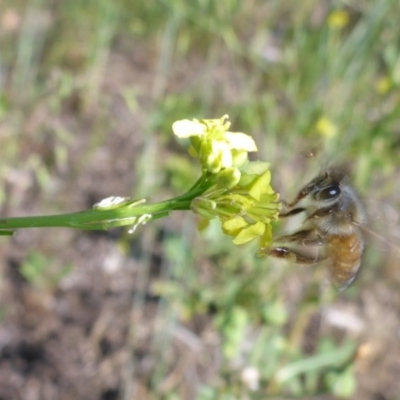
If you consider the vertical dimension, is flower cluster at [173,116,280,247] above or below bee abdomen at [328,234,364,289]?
above

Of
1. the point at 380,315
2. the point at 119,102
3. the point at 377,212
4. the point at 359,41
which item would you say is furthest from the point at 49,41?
the point at 377,212

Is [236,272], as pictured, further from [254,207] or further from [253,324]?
[254,207]

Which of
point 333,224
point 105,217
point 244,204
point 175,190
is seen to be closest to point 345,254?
point 333,224

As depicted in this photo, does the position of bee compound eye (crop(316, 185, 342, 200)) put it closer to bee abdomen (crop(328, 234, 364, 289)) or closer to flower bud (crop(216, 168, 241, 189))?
bee abdomen (crop(328, 234, 364, 289))

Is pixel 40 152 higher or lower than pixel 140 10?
lower

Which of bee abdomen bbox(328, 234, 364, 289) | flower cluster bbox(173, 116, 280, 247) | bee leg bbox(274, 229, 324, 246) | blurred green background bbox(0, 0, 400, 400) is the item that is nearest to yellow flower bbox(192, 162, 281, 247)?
flower cluster bbox(173, 116, 280, 247)

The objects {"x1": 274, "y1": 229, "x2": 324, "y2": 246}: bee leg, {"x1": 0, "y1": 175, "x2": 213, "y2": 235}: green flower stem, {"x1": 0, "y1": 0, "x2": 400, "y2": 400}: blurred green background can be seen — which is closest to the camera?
{"x1": 0, "y1": 175, "x2": 213, "y2": 235}: green flower stem
